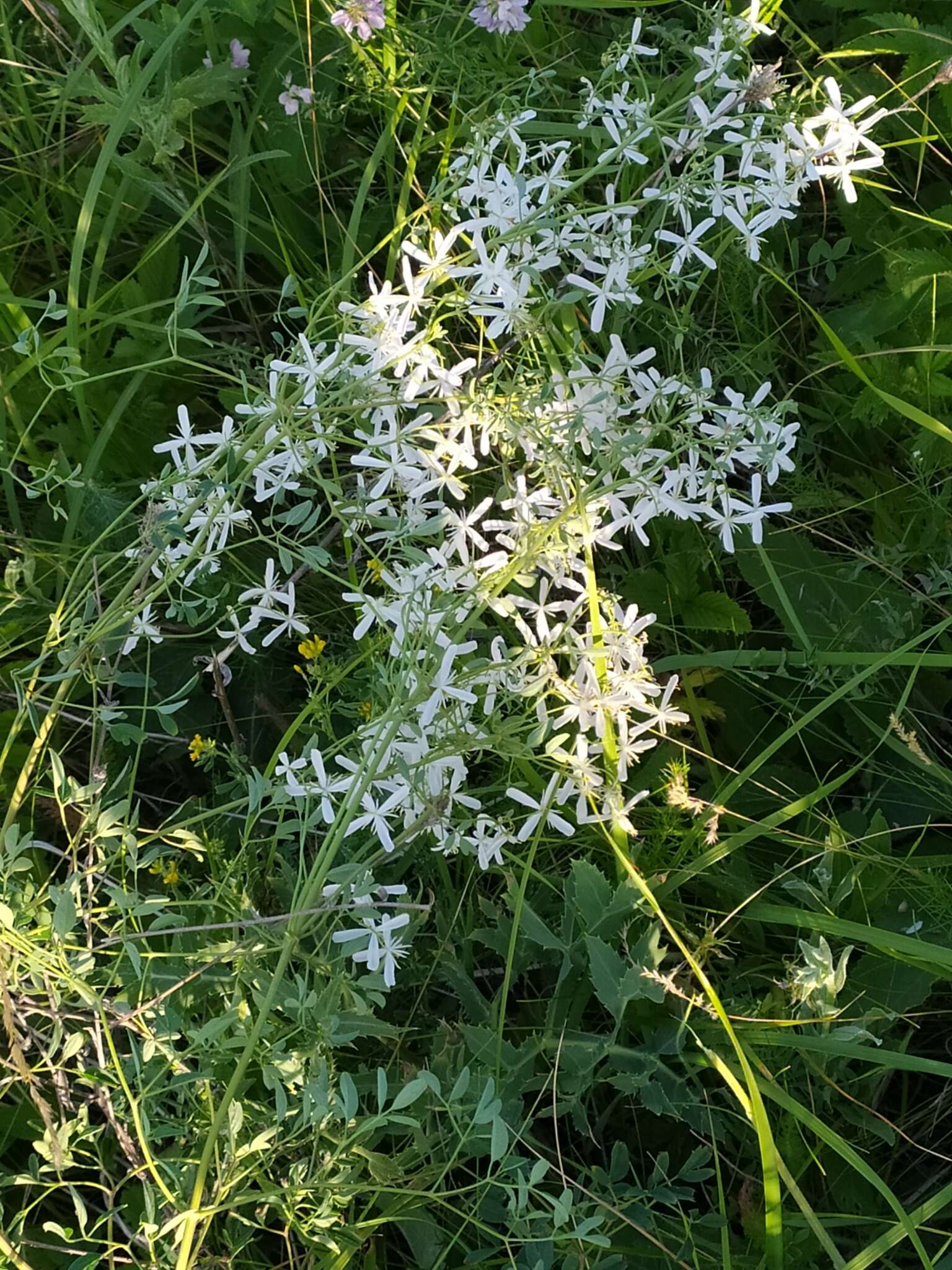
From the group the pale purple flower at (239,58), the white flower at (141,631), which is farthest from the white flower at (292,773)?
the pale purple flower at (239,58)

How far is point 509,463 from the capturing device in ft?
4.85

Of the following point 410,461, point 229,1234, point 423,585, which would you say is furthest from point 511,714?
point 229,1234

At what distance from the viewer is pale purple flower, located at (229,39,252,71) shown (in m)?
1.75

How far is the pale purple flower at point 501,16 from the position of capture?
1.52m

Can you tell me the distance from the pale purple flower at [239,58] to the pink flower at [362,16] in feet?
1.10

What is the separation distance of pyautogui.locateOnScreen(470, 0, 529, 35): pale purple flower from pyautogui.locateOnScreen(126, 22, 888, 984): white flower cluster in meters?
0.19

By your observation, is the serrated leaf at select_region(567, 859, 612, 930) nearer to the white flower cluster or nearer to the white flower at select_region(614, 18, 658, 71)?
the white flower cluster

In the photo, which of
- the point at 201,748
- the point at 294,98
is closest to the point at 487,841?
the point at 201,748

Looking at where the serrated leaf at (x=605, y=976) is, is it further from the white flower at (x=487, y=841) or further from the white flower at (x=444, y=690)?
the white flower at (x=444, y=690)

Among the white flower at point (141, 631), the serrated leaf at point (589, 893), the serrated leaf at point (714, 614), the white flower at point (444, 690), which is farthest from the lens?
A: the serrated leaf at point (714, 614)

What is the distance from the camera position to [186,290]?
1.28 metres

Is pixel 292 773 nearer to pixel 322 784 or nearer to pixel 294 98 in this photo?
pixel 322 784

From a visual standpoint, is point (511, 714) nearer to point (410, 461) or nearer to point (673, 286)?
point (410, 461)

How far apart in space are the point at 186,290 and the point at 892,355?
1.09 meters
